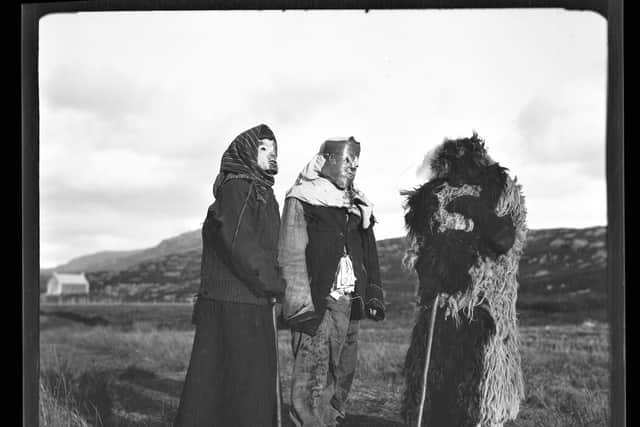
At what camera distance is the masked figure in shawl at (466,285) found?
441cm

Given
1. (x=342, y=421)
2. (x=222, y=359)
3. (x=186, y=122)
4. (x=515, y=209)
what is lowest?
(x=342, y=421)

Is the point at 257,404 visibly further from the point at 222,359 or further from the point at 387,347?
the point at 387,347

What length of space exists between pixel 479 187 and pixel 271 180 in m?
1.12

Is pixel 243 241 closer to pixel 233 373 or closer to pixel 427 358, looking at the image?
pixel 233 373

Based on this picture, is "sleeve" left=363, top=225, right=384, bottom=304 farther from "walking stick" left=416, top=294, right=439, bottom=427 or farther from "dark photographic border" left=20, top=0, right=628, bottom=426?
"dark photographic border" left=20, top=0, right=628, bottom=426

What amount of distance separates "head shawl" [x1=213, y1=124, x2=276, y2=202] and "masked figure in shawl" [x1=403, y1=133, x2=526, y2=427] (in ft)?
2.63

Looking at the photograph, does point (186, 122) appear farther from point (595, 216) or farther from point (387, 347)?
point (595, 216)

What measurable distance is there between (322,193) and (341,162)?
20 cm

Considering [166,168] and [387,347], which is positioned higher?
[166,168]

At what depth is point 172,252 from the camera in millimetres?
4578

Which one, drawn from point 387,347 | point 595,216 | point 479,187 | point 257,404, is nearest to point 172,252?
point 257,404

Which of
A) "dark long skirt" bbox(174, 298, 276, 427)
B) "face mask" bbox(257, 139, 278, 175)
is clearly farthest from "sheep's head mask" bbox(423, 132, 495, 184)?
"dark long skirt" bbox(174, 298, 276, 427)

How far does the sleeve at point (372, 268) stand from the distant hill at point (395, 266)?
1.3 inches

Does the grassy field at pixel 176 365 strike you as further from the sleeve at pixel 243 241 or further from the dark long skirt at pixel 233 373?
the sleeve at pixel 243 241
